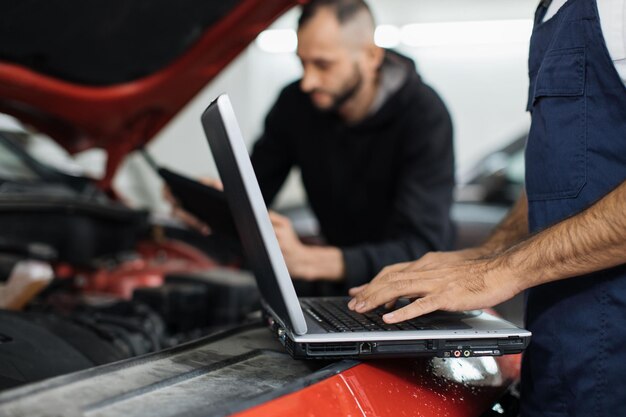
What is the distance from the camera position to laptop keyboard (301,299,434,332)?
0.90 m

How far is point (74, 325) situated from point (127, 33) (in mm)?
→ 596

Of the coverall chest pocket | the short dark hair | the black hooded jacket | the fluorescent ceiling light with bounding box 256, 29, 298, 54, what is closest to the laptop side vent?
the coverall chest pocket

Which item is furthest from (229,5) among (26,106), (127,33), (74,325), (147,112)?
(74,325)

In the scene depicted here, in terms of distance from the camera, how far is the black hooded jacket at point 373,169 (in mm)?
1719

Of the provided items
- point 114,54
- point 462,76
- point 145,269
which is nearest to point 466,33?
point 462,76

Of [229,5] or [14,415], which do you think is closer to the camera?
[14,415]

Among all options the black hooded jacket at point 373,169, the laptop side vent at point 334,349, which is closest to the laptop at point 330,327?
the laptop side vent at point 334,349

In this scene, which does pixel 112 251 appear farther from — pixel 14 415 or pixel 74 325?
pixel 14 415

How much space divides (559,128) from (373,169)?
91 centimetres

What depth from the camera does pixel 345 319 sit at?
97 cm

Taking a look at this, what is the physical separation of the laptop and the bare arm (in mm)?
34

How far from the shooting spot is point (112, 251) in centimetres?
200

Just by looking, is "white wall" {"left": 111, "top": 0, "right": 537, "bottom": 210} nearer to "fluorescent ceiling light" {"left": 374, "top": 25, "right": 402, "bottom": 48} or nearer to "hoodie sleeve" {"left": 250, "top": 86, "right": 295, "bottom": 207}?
"fluorescent ceiling light" {"left": 374, "top": 25, "right": 402, "bottom": 48}

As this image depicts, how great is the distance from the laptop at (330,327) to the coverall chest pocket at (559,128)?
8.3 inches
